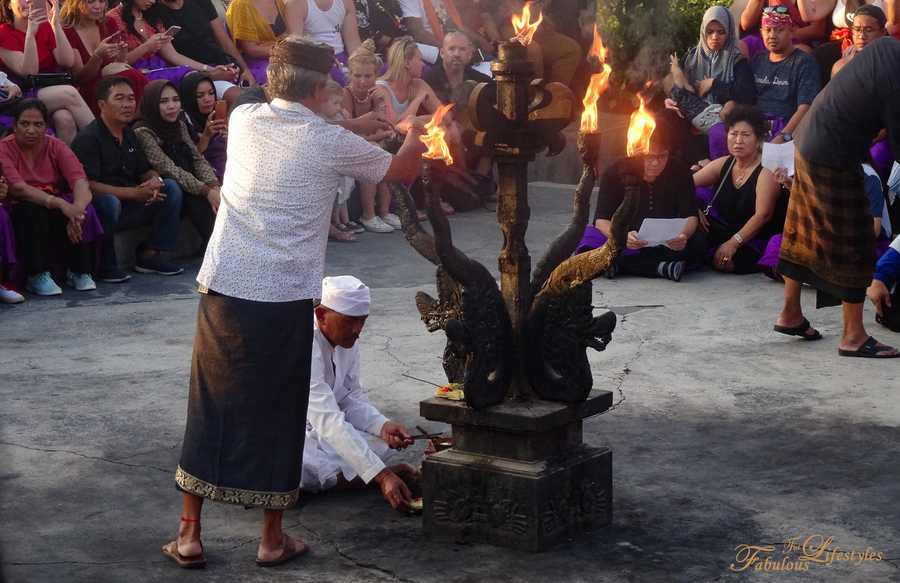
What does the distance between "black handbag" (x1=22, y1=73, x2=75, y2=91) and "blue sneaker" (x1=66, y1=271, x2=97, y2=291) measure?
1508 mm

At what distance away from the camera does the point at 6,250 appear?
31.2 feet

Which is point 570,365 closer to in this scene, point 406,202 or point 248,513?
point 406,202

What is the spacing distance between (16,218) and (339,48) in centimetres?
411

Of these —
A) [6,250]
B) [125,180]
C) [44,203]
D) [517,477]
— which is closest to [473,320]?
[517,477]

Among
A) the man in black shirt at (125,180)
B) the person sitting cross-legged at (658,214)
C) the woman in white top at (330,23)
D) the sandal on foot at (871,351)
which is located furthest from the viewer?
the woman in white top at (330,23)

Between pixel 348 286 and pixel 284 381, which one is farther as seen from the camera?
pixel 348 286

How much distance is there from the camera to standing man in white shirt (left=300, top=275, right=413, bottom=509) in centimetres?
556

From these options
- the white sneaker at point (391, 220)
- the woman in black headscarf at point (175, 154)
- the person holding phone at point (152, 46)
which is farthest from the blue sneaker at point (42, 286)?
the white sneaker at point (391, 220)

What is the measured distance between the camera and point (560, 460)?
210 inches

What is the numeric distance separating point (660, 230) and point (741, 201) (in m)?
0.73

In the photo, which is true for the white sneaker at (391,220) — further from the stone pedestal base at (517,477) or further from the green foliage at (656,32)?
the stone pedestal base at (517,477)

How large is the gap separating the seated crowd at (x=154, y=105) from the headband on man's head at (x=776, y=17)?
2712mm

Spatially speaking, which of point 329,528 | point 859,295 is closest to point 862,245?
point 859,295

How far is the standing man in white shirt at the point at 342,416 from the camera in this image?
18.2 ft
